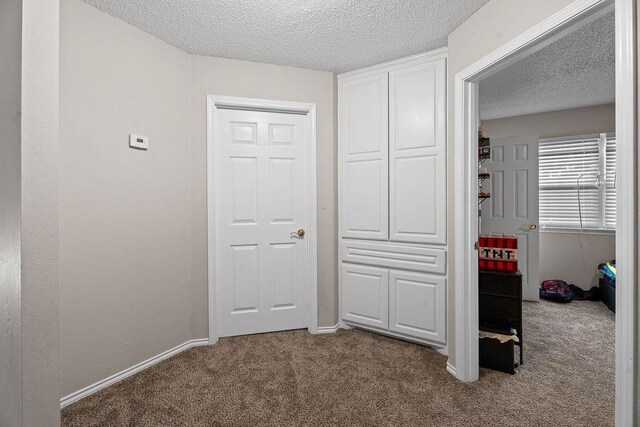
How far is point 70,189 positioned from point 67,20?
0.99 metres

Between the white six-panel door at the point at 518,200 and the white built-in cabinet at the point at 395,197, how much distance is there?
1.96 metres

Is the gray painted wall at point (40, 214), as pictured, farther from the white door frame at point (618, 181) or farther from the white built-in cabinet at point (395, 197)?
the white built-in cabinet at point (395, 197)

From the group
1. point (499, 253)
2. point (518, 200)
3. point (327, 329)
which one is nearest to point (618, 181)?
point (499, 253)

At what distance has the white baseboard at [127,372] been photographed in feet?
6.23

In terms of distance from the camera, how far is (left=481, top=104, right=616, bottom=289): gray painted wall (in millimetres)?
4027

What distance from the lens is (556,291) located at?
389cm

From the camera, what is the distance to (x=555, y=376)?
7.19 feet

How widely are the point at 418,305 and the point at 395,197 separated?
925mm

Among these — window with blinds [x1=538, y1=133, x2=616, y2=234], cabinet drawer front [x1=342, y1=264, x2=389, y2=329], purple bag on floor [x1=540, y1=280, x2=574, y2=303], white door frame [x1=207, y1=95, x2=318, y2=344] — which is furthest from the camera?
window with blinds [x1=538, y1=133, x2=616, y2=234]

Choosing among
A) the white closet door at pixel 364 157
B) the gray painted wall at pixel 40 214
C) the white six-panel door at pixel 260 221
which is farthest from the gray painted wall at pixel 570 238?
the gray painted wall at pixel 40 214

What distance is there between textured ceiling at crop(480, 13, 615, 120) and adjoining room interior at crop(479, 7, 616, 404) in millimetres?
12

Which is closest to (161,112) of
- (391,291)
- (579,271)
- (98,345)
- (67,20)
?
(67,20)

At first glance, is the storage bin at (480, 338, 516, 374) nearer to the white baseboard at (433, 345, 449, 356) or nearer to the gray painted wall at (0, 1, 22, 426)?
the white baseboard at (433, 345, 449, 356)

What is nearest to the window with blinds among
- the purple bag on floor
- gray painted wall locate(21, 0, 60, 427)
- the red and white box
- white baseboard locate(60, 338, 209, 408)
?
the purple bag on floor
